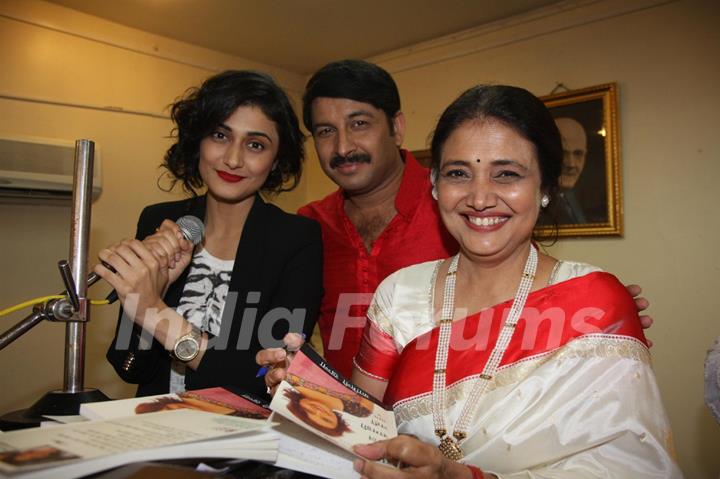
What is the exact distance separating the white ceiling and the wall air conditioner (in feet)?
3.16

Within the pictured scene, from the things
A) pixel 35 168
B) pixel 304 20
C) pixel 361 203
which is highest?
pixel 304 20

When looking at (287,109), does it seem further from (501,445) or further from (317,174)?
(317,174)

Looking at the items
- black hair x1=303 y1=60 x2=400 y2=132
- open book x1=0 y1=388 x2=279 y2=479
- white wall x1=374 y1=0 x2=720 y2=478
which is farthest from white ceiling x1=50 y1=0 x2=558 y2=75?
open book x1=0 y1=388 x2=279 y2=479

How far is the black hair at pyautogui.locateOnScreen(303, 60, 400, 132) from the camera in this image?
7.14ft

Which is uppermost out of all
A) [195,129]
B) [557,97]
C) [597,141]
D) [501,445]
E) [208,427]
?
[557,97]

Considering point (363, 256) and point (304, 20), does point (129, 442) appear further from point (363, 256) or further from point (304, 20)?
point (304, 20)

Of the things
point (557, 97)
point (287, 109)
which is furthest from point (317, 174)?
point (287, 109)

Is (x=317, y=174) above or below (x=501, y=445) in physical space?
above

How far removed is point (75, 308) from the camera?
107cm

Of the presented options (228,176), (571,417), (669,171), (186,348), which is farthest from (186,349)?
(669,171)

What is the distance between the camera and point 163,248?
1424mm

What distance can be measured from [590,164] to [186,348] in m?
2.72

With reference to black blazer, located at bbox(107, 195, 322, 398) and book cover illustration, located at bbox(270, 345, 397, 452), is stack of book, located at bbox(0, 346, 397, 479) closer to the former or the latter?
book cover illustration, located at bbox(270, 345, 397, 452)

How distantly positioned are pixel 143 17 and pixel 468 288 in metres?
3.37
